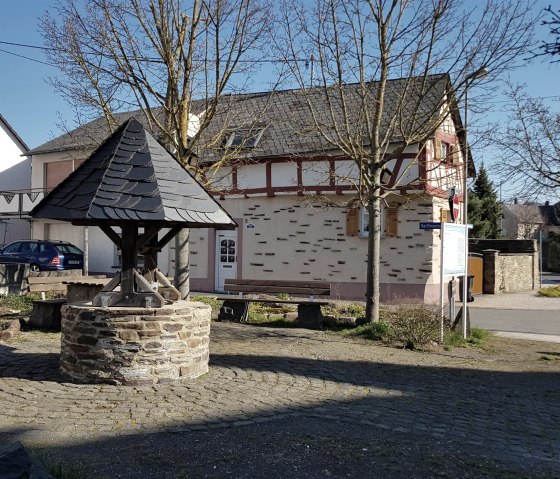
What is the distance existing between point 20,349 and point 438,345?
6.66 metres

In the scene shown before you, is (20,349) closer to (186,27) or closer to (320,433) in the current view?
(320,433)

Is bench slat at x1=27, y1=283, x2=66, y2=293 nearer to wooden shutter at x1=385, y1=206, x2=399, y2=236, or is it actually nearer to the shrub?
the shrub

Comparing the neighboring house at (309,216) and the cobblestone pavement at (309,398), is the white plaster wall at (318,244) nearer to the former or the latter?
the neighboring house at (309,216)

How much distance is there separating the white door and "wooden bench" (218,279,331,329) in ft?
24.8

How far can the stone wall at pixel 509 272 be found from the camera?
25.4 meters

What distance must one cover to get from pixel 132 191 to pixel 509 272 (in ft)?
75.1

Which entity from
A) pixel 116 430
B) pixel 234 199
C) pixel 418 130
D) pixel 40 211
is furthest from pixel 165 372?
pixel 234 199

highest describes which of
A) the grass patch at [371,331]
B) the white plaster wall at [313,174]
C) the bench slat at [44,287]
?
the white plaster wall at [313,174]

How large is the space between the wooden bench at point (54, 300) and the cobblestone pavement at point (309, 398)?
1.03 meters

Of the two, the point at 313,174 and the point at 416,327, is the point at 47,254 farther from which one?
the point at 416,327

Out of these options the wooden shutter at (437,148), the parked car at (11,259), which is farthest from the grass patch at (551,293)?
the parked car at (11,259)

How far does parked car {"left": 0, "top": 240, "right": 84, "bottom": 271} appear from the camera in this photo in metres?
24.3

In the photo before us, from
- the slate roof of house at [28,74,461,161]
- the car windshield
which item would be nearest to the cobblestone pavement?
the slate roof of house at [28,74,461,161]

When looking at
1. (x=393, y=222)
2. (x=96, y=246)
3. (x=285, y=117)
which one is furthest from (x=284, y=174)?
(x=96, y=246)
